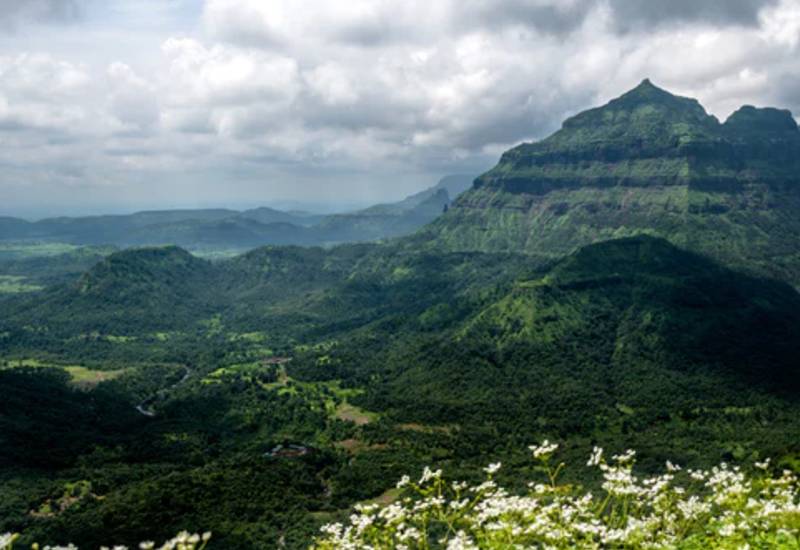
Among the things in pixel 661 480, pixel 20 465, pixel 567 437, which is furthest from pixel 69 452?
pixel 661 480

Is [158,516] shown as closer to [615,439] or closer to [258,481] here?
[258,481]

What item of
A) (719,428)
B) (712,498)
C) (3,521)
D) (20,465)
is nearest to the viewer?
(712,498)

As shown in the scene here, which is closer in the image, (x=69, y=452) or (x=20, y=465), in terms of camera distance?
(x=20, y=465)

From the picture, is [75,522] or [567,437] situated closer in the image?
[75,522]

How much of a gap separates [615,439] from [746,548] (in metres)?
185

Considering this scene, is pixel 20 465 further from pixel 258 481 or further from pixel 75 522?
pixel 258 481

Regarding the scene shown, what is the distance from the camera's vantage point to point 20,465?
153 m

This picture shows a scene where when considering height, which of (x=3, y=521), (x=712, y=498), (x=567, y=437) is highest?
(x=712, y=498)

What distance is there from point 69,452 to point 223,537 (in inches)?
3768

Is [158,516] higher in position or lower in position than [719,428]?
higher

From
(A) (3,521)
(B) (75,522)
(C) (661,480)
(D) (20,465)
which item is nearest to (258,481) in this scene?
(B) (75,522)

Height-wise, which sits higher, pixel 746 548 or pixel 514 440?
pixel 746 548

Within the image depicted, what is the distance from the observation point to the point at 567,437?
184 meters

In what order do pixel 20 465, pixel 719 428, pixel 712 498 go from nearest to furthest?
pixel 712 498 < pixel 20 465 < pixel 719 428
